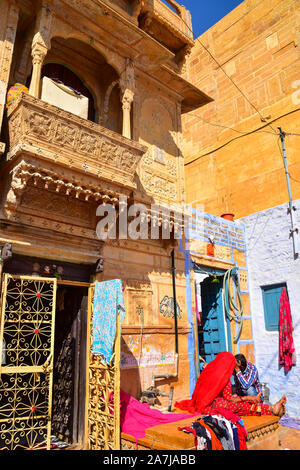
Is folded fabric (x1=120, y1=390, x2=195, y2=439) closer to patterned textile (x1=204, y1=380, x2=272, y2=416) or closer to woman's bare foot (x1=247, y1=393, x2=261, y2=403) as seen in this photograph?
patterned textile (x1=204, y1=380, x2=272, y2=416)

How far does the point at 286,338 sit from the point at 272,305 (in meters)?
0.99

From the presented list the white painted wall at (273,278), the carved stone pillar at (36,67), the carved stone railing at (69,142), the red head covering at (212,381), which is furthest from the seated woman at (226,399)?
the carved stone pillar at (36,67)

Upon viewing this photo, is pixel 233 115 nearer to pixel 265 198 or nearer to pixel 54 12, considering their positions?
pixel 265 198

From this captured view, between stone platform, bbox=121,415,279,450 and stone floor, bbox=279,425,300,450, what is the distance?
1.38 meters

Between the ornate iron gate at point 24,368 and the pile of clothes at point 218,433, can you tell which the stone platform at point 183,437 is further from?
the ornate iron gate at point 24,368

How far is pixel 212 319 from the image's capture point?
9.83 metres

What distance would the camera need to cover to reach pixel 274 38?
40.6ft

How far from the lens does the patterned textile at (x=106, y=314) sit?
17.7ft

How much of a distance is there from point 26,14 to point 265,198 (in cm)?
818

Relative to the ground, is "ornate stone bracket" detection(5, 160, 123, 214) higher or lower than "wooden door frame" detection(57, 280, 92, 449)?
higher

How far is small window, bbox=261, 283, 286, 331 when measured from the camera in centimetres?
971

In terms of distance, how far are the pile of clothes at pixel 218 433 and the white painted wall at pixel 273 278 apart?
4.92 meters

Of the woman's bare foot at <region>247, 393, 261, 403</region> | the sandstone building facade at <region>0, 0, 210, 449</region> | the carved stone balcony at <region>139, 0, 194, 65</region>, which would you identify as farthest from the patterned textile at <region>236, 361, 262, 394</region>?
the carved stone balcony at <region>139, 0, 194, 65</region>

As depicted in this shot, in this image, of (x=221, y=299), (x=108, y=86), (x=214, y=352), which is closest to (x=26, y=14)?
(x=108, y=86)
